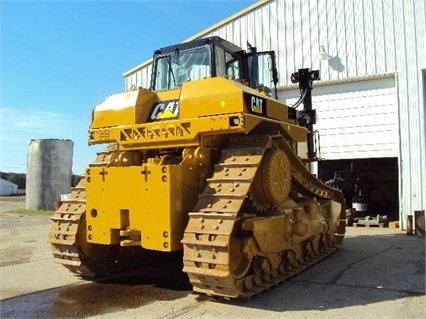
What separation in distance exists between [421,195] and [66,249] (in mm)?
9130

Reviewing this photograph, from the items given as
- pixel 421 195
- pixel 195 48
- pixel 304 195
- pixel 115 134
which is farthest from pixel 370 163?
pixel 115 134

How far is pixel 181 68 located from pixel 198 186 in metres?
2.31

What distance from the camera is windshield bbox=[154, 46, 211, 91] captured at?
7.16 m

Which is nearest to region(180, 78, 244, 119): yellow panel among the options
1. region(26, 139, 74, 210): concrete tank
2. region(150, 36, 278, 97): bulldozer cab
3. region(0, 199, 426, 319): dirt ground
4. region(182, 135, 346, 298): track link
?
region(182, 135, 346, 298): track link

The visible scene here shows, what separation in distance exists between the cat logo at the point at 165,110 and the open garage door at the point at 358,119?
8.18m

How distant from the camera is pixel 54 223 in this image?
666cm

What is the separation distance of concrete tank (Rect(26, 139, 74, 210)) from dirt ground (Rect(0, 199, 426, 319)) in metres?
14.3

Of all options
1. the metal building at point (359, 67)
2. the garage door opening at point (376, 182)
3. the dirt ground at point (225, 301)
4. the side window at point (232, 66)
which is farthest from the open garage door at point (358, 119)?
the side window at point (232, 66)

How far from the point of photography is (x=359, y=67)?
12891 millimetres

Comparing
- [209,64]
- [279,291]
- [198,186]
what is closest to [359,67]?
[209,64]

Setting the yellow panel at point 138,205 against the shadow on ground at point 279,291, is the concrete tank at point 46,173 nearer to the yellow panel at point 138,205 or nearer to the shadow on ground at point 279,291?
the shadow on ground at point 279,291

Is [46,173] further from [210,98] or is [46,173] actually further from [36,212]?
[210,98]

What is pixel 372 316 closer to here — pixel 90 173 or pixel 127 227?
pixel 127 227

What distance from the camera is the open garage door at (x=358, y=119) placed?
12.6 metres
